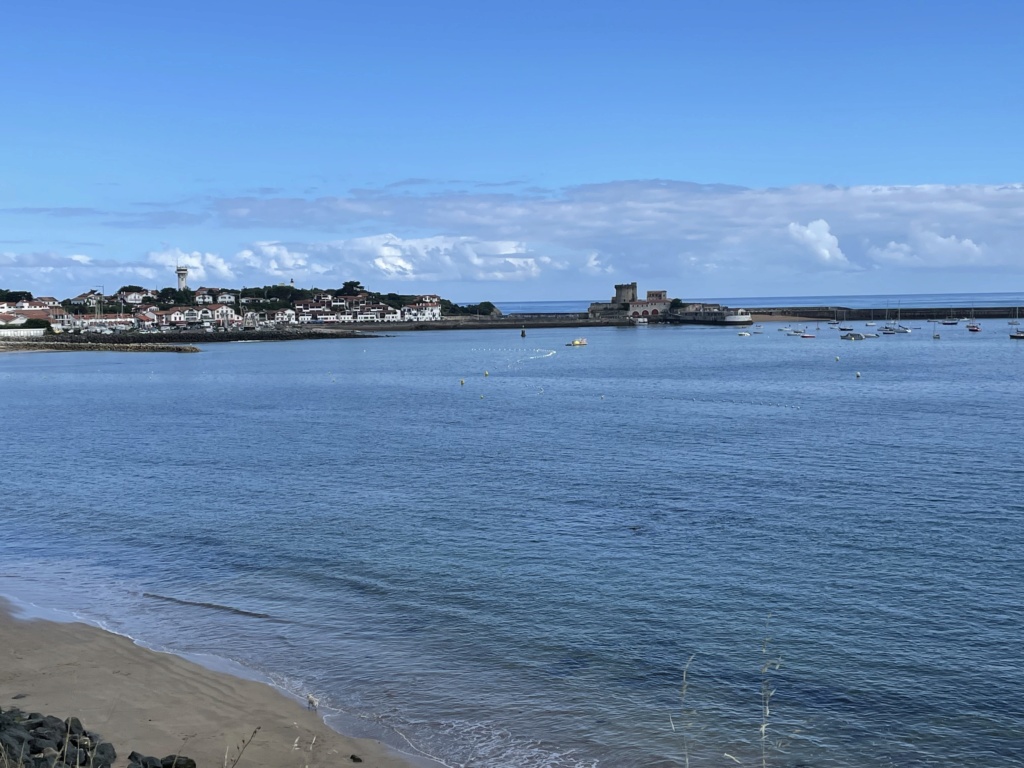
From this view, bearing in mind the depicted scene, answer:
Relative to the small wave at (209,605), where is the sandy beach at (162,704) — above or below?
above

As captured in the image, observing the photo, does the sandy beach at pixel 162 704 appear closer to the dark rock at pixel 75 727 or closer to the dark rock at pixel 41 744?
the dark rock at pixel 75 727

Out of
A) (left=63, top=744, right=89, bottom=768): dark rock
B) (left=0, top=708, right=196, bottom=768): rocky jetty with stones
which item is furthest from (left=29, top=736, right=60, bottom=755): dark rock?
(left=63, top=744, right=89, bottom=768): dark rock

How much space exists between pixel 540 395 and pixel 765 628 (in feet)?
151

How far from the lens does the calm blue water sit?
12812 mm

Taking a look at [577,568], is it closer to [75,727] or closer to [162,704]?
[162,704]

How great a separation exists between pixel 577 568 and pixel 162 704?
9.53 metres

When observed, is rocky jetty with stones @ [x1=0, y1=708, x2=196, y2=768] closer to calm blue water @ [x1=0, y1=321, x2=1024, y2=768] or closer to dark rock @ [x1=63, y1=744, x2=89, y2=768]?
dark rock @ [x1=63, y1=744, x2=89, y2=768]

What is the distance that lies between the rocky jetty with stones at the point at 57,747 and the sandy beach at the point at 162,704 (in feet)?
1.70

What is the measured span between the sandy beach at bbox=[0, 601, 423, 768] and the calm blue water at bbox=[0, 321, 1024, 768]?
0.65m

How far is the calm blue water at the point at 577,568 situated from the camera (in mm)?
Answer: 12812

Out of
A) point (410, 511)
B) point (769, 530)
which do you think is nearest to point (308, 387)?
point (410, 511)

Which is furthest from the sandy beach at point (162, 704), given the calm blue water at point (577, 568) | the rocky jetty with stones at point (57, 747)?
the calm blue water at point (577, 568)

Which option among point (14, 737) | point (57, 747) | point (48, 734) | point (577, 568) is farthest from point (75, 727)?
point (577, 568)

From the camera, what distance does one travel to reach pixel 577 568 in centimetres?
1994
